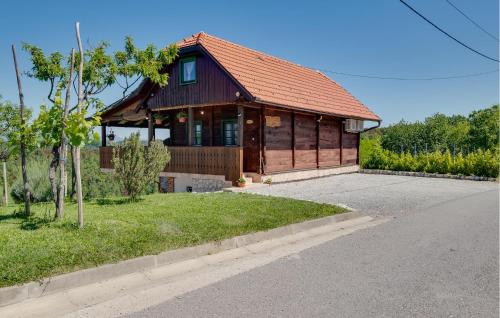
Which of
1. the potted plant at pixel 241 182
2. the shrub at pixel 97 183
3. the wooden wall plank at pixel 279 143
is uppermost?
the wooden wall plank at pixel 279 143

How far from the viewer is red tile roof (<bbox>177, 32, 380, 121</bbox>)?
49.9 ft

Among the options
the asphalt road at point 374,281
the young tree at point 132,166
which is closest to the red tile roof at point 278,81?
the young tree at point 132,166

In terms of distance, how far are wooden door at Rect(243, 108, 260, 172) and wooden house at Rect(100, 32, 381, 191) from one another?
42mm

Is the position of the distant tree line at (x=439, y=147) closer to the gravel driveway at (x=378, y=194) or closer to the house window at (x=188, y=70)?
the gravel driveway at (x=378, y=194)

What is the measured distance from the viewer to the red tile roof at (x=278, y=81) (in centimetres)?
1521

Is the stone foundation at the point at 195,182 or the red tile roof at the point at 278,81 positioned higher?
the red tile roof at the point at 278,81

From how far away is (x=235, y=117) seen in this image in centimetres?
1647

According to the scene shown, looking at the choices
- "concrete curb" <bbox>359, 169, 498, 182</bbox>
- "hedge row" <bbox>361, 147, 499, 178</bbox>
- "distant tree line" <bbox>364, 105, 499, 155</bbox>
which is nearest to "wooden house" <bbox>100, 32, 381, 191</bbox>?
"concrete curb" <bbox>359, 169, 498, 182</bbox>

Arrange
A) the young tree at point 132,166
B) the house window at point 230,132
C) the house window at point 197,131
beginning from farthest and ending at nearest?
1. the house window at point 197,131
2. the house window at point 230,132
3. the young tree at point 132,166

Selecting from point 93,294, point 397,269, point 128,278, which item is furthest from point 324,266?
point 93,294

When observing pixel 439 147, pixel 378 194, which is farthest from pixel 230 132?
pixel 439 147

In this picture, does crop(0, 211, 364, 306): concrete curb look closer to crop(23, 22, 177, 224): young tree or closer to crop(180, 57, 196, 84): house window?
crop(23, 22, 177, 224): young tree

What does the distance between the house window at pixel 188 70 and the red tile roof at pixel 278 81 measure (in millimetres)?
652

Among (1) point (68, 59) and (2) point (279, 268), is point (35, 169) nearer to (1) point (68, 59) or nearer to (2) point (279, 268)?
(1) point (68, 59)
